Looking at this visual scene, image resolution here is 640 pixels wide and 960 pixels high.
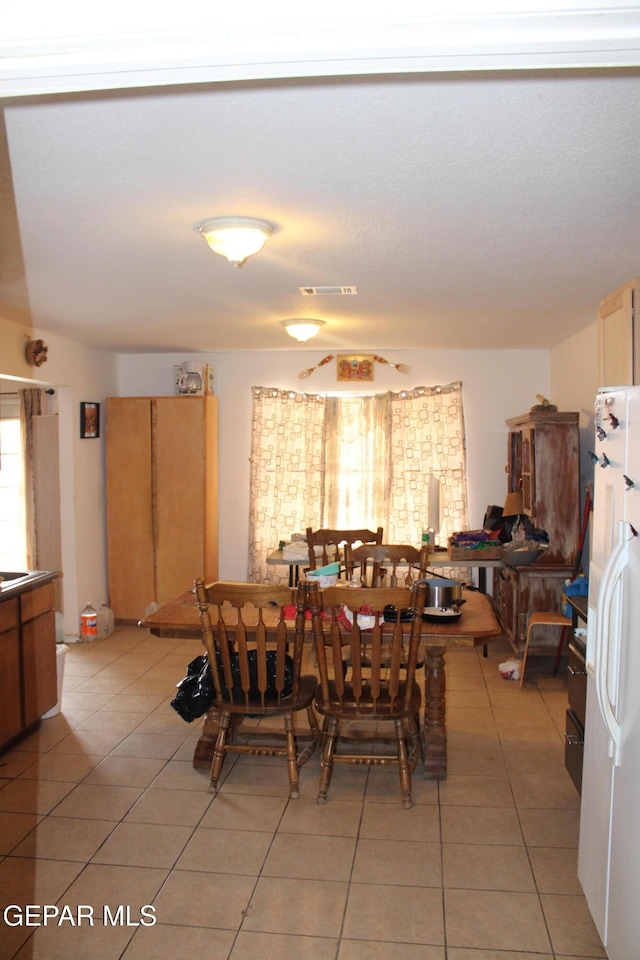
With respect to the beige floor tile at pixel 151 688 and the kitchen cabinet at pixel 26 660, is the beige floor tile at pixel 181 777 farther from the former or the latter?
the beige floor tile at pixel 151 688

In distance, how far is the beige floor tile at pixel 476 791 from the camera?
3305mm

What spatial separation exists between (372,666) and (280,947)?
3.64ft

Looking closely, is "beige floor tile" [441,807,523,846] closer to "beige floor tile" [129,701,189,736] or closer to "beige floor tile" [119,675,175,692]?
"beige floor tile" [129,701,189,736]

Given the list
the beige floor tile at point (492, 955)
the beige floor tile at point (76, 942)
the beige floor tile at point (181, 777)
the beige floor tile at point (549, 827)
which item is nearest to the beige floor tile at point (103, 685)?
the beige floor tile at point (181, 777)

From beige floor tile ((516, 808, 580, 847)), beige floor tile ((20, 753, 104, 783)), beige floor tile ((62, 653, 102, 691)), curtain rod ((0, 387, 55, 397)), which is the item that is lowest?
beige floor tile ((516, 808, 580, 847))

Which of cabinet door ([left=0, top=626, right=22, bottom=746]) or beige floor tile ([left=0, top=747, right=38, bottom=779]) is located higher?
cabinet door ([left=0, top=626, right=22, bottom=746])

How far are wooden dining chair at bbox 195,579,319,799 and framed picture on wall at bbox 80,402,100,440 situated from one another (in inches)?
122

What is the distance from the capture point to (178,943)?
2381 millimetres

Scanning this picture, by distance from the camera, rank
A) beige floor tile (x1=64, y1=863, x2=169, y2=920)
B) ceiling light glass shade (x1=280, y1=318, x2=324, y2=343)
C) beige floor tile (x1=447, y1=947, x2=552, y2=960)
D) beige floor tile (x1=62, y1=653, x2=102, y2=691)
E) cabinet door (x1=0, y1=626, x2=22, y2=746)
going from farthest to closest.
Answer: beige floor tile (x1=62, y1=653, x2=102, y2=691) → ceiling light glass shade (x1=280, y1=318, x2=324, y2=343) → cabinet door (x1=0, y1=626, x2=22, y2=746) → beige floor tile (x1=64, y1=863, x2=169, y2=920) → beige floor tile (x1=447, y1=947, x2=552, y2=960)

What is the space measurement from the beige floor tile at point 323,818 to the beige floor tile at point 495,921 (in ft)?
1.90

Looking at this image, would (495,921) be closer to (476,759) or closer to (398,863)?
(398,863)

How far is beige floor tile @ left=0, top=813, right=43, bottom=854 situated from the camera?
2.99 meters

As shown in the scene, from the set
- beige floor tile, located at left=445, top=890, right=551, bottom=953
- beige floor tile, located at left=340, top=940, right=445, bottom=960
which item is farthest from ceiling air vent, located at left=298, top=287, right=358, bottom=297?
beige floor tile, located at left=340, top=940, right=445, bottom=960

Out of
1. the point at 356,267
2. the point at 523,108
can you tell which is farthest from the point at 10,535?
the point at 523,108
